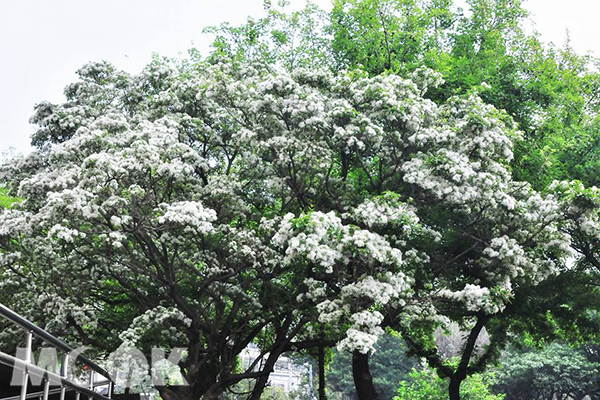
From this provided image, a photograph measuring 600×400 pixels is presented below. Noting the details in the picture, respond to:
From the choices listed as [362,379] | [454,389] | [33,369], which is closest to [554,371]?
[454,389]

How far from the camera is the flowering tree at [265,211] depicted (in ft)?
40.2

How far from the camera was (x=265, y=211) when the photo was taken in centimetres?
1670

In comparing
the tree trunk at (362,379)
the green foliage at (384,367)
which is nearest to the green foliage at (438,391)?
→ the green foliage at (384,367)

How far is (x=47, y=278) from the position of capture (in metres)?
15.4

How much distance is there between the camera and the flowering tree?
12266 millimetres

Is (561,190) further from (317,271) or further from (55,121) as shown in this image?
(55,121)

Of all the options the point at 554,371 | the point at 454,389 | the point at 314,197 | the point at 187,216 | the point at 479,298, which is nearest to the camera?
the point at 187,216

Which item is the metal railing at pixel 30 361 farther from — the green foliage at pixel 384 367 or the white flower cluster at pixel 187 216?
the green foliage at pixel 384 367

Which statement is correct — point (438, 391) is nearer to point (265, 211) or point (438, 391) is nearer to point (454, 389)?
point (454, 389)

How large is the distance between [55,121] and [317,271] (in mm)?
8077

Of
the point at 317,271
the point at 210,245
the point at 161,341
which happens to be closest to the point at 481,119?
the point at 317,271

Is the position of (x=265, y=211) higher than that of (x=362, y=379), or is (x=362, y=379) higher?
(x=265, y=211)

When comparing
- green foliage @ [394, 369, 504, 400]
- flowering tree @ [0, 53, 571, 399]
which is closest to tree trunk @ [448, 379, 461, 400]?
flowering tree @ [0, 53, 571, 399]

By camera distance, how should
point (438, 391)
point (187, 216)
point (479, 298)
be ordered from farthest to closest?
point (438, 391)
point (479, 298)
point (187, 216)
